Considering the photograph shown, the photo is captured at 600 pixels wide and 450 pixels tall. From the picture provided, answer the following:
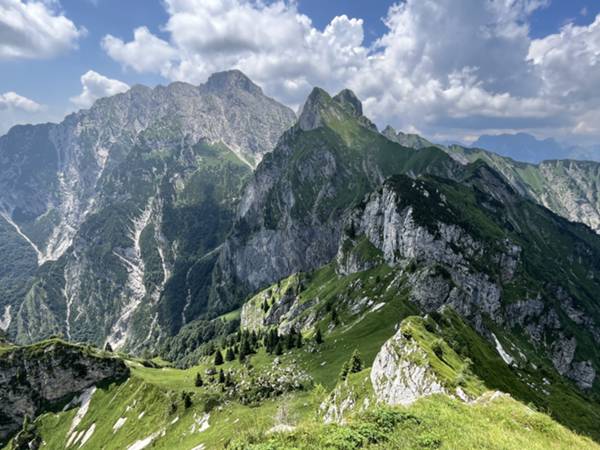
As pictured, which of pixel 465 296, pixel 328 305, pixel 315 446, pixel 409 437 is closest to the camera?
pixel 315 446

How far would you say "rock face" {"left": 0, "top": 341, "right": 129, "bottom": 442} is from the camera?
152 metres

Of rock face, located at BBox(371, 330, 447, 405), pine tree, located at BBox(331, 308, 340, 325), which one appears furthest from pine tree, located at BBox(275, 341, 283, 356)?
rock face, located at BBox(371, 330, 447, 405)

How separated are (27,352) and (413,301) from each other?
497 ft

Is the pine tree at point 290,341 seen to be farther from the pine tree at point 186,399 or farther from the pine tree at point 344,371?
the pine tree at point 344,371

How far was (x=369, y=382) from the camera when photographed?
2584 inches

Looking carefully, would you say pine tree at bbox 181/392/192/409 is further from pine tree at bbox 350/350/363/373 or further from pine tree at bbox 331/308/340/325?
pine tree at bbox 331/308/340/325

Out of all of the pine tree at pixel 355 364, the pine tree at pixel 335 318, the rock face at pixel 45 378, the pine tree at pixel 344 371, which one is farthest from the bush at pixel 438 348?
the rock face at pixel 45 378

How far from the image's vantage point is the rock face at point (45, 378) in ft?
499

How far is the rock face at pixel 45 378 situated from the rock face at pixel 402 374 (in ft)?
391

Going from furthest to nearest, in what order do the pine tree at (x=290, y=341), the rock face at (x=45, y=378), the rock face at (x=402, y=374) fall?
the rock face at (x=45, y=378) → the pine tree at (x=290, y=341) → the rock face at (x=402, y=374)

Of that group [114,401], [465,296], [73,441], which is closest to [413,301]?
[465,296]

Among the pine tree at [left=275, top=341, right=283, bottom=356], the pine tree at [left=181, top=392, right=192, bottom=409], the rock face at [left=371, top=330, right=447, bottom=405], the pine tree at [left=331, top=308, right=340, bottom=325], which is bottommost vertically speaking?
the pine tree at [left=181, top=392, right=192, bottom=409]

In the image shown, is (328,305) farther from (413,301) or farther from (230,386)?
(230,386)

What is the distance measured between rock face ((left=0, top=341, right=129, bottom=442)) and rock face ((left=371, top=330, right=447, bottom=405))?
4690 inches
